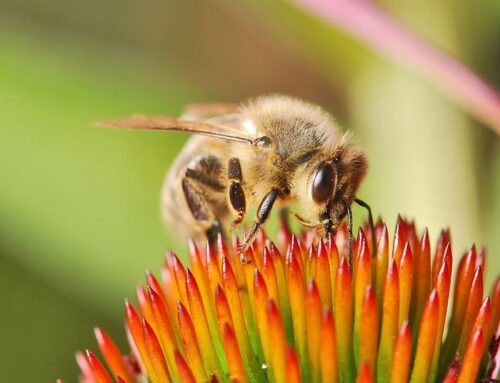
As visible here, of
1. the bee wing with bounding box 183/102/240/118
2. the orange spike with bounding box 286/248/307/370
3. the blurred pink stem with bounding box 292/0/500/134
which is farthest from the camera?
the blurred pink stem with bounding box 292/0/500/134

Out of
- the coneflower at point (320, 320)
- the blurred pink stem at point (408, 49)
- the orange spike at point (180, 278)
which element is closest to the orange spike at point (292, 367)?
the coneflower at point (320, 320)

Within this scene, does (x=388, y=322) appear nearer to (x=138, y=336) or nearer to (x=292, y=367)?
(x=292, y=367)

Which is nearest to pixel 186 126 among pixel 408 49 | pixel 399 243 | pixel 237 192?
pixel 237 192

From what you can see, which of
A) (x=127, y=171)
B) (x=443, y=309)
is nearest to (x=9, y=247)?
(x=127, y=171)

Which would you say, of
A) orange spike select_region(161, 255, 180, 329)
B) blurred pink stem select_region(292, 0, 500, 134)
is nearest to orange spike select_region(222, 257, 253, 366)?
orange spike select_region(161, 255, 180, 329)

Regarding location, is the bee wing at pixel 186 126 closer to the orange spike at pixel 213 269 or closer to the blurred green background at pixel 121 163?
the orange spike at pixel 213 269

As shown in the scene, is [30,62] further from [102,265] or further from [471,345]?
[471,345]

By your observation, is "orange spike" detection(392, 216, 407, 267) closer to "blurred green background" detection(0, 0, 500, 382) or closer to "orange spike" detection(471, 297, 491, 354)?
"orange spike" detection(471, 297, 491, 354)
